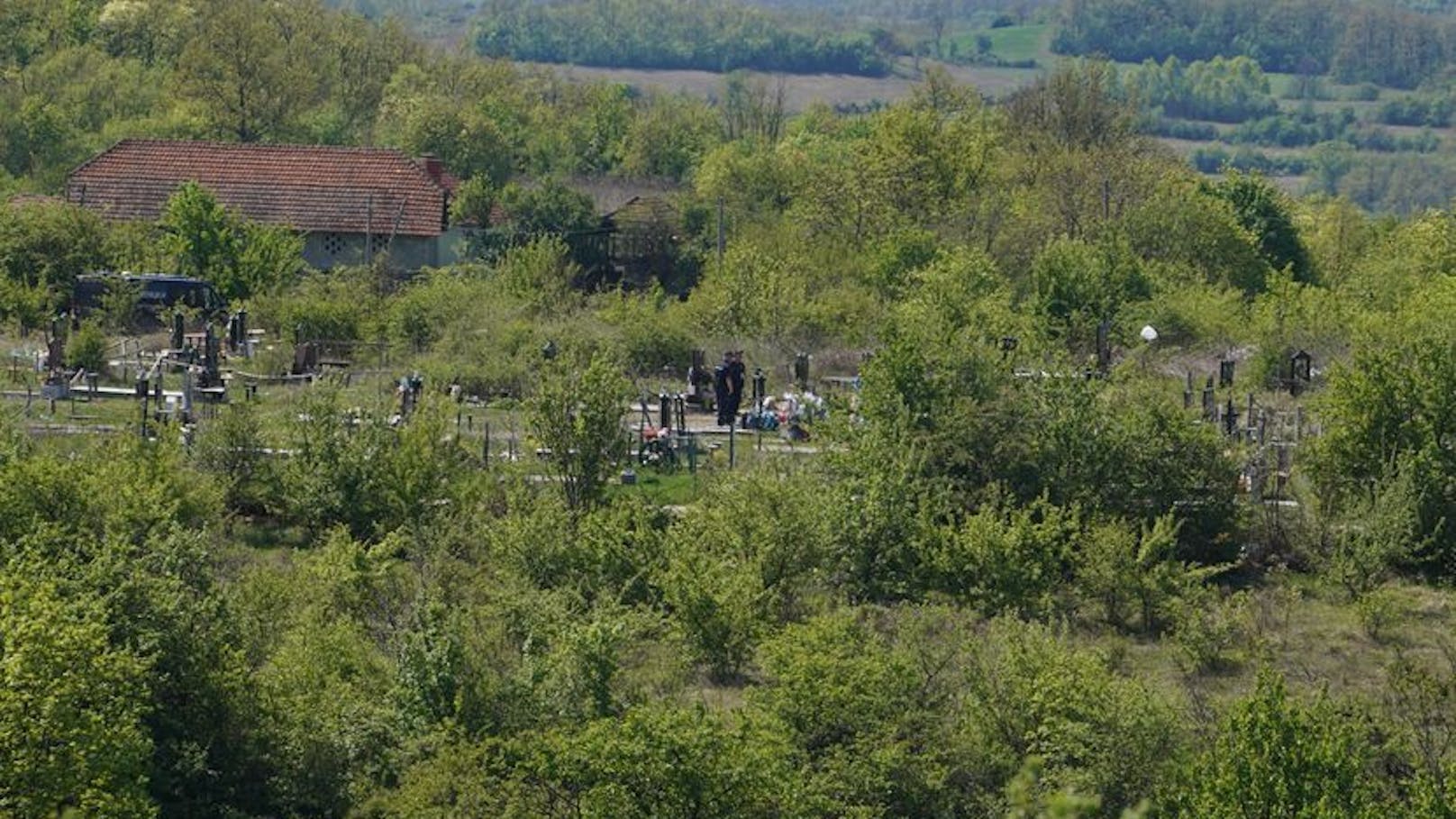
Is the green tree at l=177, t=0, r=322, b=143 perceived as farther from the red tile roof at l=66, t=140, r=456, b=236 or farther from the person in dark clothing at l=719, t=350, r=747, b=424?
the person in dark clothing at l=719, t=350, r=747, b=424

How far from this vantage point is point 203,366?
42156mm

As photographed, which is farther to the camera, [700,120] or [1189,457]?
[700,120]

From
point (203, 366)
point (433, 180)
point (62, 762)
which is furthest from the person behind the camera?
point (433, 180)

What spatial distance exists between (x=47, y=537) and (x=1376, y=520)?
1814 cm

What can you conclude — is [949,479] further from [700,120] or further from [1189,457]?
[700,120]

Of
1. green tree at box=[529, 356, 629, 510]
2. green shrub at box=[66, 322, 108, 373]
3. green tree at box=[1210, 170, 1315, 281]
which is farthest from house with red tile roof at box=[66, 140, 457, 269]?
green tree at box=[529, 356, 629, 510]

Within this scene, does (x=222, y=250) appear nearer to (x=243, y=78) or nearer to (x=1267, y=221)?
(x=243, y=78)

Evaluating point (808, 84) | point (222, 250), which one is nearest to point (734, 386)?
point (222, 250)

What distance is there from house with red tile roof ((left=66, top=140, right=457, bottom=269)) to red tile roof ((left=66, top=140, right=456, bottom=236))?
0.02 metres

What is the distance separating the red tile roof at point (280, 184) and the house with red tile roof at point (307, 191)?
0.8 inches

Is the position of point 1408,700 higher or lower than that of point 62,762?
lower

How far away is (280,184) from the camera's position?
57.8 m

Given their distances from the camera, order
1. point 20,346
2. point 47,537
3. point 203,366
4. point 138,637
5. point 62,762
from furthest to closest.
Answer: point 20,346
point 203,366
point 47,537
point 138,637
point 62,762

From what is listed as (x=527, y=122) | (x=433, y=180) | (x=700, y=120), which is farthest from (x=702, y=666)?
(x=700, y=120)
